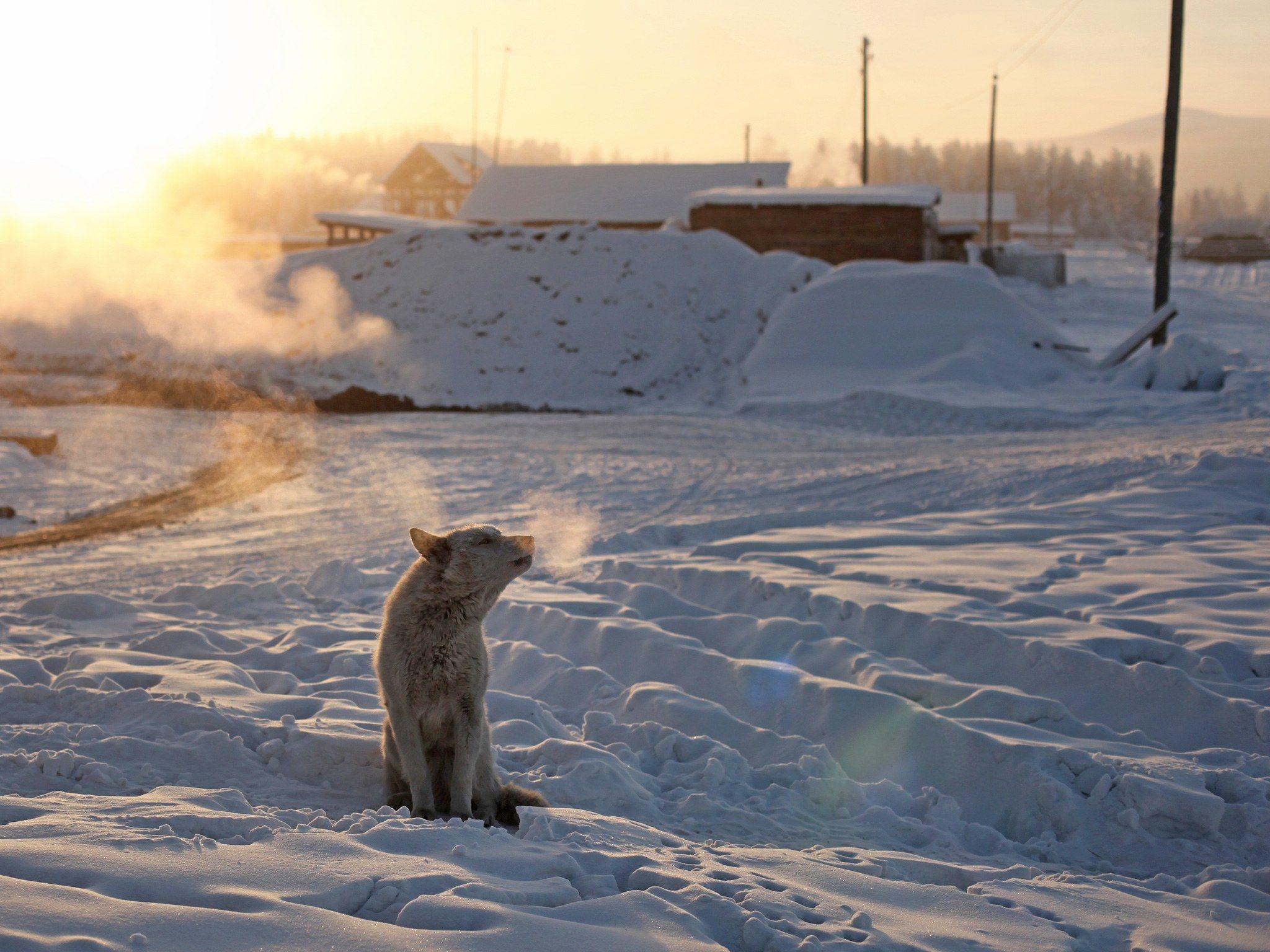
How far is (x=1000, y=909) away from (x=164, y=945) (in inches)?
111

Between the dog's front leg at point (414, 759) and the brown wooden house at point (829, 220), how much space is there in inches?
1111

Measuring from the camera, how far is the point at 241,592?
8.15m

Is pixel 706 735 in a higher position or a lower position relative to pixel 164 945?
lower

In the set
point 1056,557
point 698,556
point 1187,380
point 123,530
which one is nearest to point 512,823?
point 698,556

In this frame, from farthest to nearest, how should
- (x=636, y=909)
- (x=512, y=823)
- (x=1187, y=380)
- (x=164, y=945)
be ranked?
(x=1187, y=380)
(x=512, y=823)
(x=636, y=909)
(x=164, y=945)

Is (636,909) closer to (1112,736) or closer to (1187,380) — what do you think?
(1112,736)

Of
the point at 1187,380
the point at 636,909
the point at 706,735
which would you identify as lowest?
the point at 706,735

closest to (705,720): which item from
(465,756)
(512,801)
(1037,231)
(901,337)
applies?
(512,801)

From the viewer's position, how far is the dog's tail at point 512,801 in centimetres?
427

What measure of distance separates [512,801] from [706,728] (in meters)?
1.63

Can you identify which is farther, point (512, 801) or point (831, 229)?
point (831, 229)

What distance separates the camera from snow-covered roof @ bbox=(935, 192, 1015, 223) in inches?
3216

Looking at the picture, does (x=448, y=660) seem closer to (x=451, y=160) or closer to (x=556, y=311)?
(x=556, y=311)

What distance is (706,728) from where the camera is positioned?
5.63m
